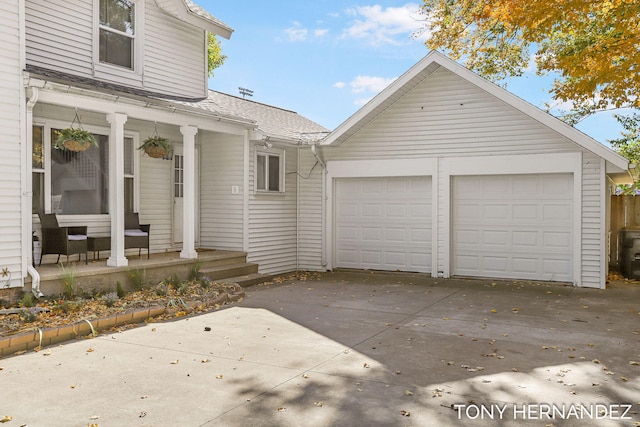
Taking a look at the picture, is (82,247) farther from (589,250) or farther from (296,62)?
(296,62)

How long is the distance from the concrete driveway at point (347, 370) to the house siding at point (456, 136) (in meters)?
2.86

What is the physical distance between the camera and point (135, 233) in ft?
32.7

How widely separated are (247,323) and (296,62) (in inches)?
951

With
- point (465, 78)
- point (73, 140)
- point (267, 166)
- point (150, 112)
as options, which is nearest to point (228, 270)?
point (267, 166)

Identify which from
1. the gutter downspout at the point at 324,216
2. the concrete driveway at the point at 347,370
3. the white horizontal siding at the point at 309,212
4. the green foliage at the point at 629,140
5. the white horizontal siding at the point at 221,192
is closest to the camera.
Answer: the concrete driveway at the point at 347,370

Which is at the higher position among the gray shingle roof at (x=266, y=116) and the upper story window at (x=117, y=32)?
the upper story window at (x=117, y=32)

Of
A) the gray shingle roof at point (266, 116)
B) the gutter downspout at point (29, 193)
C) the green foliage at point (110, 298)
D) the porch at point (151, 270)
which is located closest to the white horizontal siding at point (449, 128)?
the gray shingle roof at point (266, 116)

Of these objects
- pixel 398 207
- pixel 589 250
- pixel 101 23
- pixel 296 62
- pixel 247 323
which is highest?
pixel 296 62

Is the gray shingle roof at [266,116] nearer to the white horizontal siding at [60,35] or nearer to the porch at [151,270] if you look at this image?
the white horizontal siding at [60,35]

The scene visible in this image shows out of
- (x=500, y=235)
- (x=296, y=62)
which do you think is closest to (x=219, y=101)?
(x=500, y=235)

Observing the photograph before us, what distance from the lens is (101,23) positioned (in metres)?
10.0

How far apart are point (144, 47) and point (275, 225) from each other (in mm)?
4731

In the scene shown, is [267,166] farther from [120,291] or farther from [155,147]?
[120,291]

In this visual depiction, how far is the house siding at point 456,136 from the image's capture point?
34.6 feet
